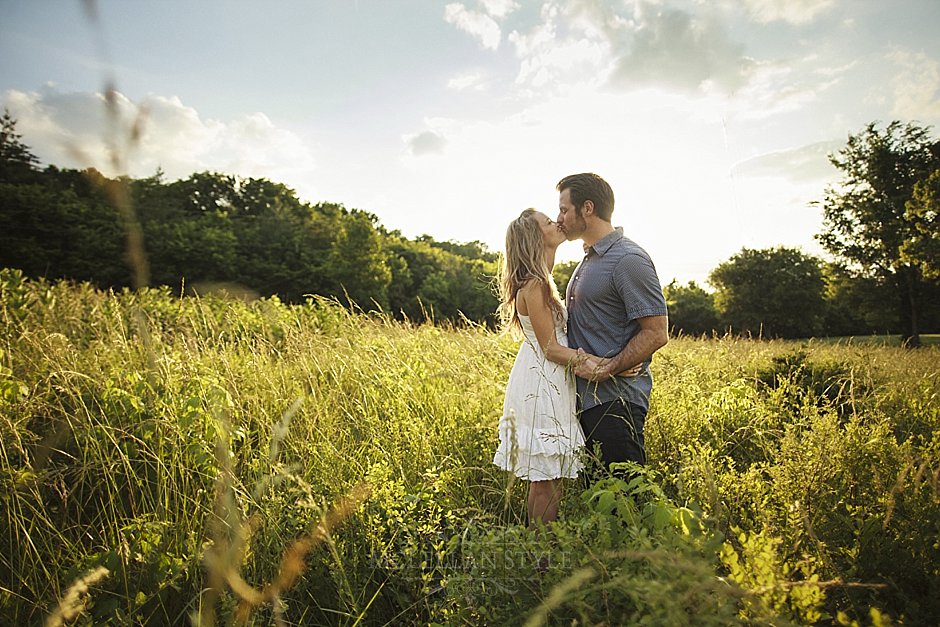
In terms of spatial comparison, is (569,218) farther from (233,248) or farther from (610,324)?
(233,248)

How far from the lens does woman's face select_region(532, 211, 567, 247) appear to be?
3.20 metres

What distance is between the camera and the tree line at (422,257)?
2062 cm

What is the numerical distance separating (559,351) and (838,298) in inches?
1003

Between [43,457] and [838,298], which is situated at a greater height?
[838,298]

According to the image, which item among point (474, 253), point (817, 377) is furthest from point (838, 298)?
point (474, 253)

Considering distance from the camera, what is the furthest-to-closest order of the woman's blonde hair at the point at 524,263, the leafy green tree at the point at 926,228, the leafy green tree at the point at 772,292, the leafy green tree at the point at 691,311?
the leafy green tree at the point at 691,311 → the leafy green tree at the point at 772,292 → the leafy green tree at the point at 926,228 → the woman's blonde hair at the point at 524,263

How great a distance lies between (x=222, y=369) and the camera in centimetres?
440

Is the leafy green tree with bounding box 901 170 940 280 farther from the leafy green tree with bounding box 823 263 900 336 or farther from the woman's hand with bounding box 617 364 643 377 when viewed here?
the woman's hand with bounding box 617 364 643 377

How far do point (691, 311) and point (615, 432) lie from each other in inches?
1227

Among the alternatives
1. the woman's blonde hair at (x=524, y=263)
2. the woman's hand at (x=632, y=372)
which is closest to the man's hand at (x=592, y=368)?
the woman's hand at (x=632, y=372)

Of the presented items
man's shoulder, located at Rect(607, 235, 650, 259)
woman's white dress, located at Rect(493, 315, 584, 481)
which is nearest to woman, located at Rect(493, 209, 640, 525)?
woman's white dress, located at Rect(493, 315, 584, 481)

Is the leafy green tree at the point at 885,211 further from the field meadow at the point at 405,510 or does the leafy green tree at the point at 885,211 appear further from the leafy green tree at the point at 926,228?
the field meadow at the point at 405,510

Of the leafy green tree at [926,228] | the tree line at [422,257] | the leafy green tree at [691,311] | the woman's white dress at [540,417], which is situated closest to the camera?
the woman's white dress at [540,417]

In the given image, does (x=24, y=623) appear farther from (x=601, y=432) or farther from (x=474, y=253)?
(x=474, y=253)
